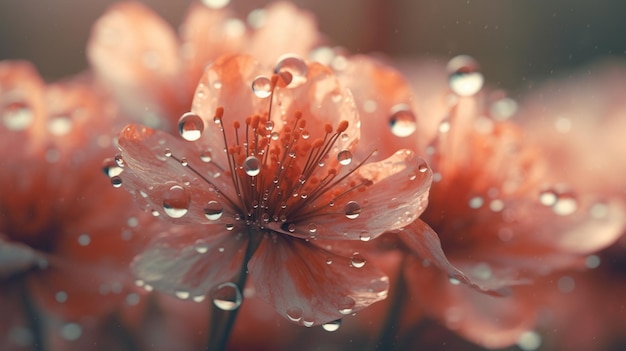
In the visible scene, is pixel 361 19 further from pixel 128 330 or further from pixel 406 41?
pixel 128 330

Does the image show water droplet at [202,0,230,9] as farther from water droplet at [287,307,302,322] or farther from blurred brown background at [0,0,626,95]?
water droplet at [287,307,302,322]

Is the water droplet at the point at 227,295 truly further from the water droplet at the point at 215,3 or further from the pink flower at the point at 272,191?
the water droplet at the point at 215,3

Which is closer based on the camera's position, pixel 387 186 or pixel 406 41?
pixel 387 186

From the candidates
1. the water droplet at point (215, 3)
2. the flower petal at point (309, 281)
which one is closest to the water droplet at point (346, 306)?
the flower petal at point (309, 281)

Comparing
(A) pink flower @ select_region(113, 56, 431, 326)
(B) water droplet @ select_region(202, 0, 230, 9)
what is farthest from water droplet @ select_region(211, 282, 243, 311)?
(B) water droplet @ select_region(202, 0, 230, 9)

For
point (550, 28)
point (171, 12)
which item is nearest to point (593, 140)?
point (550, 28)

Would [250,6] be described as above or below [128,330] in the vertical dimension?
above
